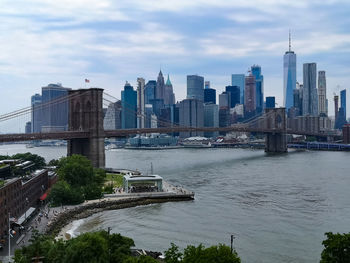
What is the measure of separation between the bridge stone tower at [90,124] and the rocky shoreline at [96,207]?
20069mm

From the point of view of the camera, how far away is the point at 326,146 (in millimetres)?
131125

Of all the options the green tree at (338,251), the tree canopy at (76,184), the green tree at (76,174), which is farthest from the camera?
the green tree at (76,174)

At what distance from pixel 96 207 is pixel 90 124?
79.8 ft

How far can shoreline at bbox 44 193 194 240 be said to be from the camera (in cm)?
2745

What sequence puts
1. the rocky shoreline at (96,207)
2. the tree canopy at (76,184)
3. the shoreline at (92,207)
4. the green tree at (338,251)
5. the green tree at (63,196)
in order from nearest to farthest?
1. the green tree at (338,251)
2. the shoreline at (92,207)
3. the rocky shoreline at (96,207)
4. the green tree at (63,196)
5. the tree canopy at (76,184)

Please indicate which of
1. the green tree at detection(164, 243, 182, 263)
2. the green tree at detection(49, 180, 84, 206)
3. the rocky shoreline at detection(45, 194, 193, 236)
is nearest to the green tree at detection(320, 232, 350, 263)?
the green tree at detection(164, 243, 182, 263)

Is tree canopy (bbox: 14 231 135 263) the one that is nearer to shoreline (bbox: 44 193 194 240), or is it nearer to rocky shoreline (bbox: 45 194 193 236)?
shoreline (bbox: 44 193 194 240)

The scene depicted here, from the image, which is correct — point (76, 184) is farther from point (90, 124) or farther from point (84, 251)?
point (84, 251)

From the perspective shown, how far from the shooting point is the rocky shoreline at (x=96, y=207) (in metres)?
28.2

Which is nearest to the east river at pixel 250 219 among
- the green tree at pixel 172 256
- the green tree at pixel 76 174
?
the green tree at pixel 172 256

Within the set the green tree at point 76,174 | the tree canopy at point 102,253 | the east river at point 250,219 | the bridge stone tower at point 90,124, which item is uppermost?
the bridge stone tower at point 90,124

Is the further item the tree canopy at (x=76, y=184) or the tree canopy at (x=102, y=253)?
the tree canopy at (x=76, y=184)

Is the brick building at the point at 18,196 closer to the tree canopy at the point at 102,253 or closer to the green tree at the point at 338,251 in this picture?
the tree canopy at the point at 102,253

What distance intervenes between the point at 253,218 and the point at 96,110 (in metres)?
31.8
